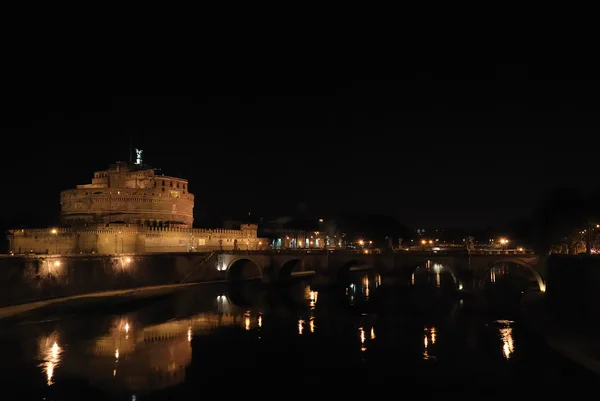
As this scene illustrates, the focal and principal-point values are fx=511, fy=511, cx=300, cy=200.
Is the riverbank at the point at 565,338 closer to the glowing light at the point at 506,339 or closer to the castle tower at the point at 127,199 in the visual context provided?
the glowing light at the point at 506,339

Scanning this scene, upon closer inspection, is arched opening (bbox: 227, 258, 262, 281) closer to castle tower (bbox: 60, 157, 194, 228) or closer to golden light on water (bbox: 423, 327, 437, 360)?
castle tower (bbox: 60, 157, 194, 228)

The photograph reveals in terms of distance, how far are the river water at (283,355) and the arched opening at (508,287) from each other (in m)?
3.13

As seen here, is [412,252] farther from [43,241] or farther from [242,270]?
[43,241]

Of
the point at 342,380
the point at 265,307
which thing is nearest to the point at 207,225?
the point at 265,307

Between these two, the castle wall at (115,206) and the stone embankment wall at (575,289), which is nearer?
the stone embankment wall at (575,289)

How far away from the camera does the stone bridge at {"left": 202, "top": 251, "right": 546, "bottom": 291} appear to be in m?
49.2

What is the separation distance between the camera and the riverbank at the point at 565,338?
1046 inches

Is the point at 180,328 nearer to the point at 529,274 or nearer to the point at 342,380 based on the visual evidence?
the point at 342,380

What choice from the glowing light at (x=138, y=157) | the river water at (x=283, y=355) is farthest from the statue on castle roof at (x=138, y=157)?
the river water at (x=283, y=355)

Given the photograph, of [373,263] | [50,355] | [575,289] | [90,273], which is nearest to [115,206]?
[90,273]

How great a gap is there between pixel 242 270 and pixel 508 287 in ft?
114

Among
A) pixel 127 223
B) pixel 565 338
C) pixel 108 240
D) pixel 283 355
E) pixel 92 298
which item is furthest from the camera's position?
pixel 127 223

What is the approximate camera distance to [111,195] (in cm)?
7375

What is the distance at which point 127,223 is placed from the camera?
68.8 m
